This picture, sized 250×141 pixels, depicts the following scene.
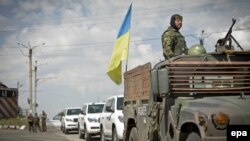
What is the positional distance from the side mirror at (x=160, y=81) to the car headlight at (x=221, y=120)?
144 centimetres

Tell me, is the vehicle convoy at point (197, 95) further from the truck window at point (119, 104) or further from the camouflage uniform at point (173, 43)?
the truck window at point (119, 104)

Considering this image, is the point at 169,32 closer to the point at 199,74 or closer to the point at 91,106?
the point at 199,74

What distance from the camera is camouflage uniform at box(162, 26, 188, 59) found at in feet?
29.3

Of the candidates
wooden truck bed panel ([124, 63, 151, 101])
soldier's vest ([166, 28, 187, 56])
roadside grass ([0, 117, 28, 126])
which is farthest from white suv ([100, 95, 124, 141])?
roadside grass ([0, 117, 28, 126])

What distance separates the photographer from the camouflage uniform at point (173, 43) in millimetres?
8938

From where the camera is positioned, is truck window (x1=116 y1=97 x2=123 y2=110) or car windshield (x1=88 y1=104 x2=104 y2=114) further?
car windshield (x1=88 y1=104 x2=104 y2=114)

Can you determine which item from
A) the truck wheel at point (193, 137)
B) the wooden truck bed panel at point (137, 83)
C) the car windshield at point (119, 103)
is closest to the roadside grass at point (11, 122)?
the car windshield at point (119, 103)

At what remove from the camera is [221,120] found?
6.17 m

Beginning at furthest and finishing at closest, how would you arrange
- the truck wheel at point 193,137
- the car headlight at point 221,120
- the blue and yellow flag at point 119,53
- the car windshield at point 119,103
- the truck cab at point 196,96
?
the car windshield at point 119,103
the blue and yellow flag at point 119,53
the truck wheel at point 193,137
the truck cab at point 196,96
the car headlight at point 221,120

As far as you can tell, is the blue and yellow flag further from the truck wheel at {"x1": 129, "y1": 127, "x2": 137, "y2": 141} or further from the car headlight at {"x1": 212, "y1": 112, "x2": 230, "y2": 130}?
the car headlight at {"x1": 212, "y1": 112, "x2": 230, "y2": 130}

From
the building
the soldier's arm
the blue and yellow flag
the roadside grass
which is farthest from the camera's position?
the roadside grass

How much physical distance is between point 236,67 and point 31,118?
2703cm

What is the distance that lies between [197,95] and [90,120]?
49.7 ft

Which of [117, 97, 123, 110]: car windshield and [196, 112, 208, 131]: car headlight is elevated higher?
[117, 97, 123, 110]: car windshield
